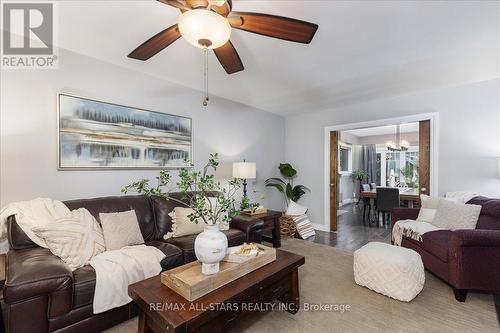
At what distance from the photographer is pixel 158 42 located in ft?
5.77

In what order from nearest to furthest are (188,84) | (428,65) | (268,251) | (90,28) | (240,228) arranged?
(268,251), (90,28), (428,65), (240,228), (188,84)

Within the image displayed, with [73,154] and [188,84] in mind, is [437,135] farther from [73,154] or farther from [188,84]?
[73,154]

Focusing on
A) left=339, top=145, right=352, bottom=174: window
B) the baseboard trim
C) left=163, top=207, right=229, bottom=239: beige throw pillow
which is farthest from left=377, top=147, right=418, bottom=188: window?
left=163, top=207, right=229, bottom=239: beige throw pillow

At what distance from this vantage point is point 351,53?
242 centimetres

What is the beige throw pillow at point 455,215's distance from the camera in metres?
2.56

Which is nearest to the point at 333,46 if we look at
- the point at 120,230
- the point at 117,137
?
the point at 117,137

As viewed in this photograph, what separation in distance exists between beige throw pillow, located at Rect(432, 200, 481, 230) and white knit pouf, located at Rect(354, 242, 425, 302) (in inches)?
34.1

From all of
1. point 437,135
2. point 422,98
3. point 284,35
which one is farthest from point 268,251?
point 422,98

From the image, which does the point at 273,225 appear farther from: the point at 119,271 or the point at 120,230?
the point at 119,271

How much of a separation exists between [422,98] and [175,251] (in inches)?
163

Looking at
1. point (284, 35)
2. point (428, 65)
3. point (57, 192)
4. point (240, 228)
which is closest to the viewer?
point (284, 35)

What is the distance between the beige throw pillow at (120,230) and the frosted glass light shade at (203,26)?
5.99 ft

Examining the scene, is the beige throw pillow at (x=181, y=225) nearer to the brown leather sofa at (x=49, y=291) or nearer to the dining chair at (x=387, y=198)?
the brown leather sofa at (x=49, y=291)

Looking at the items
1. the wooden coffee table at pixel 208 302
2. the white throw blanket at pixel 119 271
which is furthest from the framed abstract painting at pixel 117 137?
the wooden coffee table at pixel 208 302
